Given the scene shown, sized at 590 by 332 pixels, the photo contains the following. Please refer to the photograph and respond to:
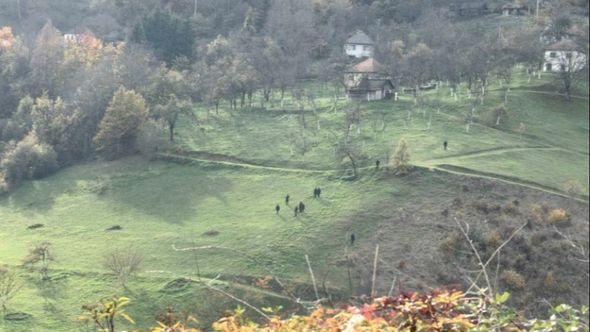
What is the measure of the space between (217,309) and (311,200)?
10.2 metres

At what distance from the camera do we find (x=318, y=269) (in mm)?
26688

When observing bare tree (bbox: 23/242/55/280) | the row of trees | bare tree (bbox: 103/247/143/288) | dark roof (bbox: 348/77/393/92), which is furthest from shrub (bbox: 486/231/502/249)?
dark roof (bbox: 348/77/393/92)

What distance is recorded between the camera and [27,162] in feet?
134

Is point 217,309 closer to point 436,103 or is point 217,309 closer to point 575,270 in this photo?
point 575,270

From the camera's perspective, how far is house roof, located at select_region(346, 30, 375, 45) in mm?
62188

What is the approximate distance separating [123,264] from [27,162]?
17224 millimetres

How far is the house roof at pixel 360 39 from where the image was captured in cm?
6219

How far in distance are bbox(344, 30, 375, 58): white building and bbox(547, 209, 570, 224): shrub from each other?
3503 centimetres

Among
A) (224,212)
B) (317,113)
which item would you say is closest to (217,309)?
(224,212)

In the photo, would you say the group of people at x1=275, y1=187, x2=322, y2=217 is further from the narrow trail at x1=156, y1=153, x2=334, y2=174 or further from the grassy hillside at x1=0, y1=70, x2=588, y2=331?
the narrow trail at x1=156, y1=153, x2=334, y2=174

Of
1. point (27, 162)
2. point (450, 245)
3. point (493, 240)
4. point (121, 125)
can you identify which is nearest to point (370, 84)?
point (121, 125)

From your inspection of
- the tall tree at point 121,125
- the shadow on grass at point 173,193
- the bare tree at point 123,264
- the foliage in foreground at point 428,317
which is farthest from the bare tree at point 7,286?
the foliage in foreground at point 428,317

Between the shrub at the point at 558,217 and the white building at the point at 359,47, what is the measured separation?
35.0m

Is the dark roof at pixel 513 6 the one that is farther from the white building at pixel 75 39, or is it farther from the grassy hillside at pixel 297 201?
the white building at pixel 75 39
